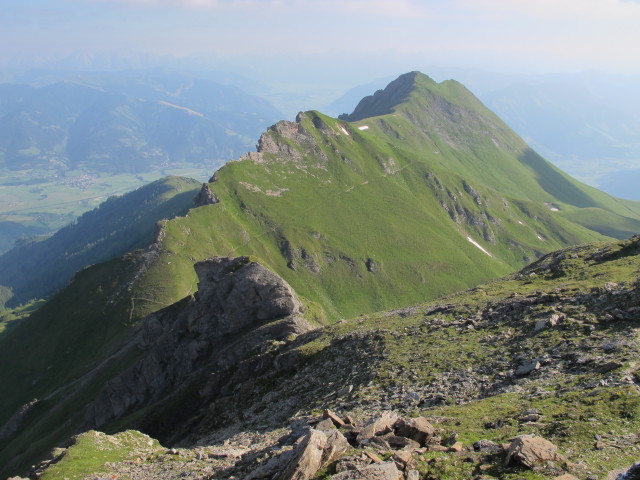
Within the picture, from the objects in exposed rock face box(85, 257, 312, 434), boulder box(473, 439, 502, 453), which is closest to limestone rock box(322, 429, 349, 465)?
boulder box(473, 439, 502, 453)

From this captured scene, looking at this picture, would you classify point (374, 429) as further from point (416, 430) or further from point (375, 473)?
point (375, 473)

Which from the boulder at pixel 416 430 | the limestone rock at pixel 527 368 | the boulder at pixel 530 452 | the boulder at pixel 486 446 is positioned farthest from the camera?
the limestone rock at pixel 527 368

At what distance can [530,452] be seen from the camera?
19.9 metres

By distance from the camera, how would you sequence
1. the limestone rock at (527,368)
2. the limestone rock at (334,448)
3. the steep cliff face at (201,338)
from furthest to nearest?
the steep cliff face at (201,338) < the limestone rock at (527,368) < the limestone rock at (334,448)

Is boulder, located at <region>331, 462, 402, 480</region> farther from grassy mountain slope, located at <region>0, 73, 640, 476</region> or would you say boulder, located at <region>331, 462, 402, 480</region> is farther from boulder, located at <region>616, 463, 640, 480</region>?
grassy mountain slope, located at <region>0, 73, 640, 476</region>

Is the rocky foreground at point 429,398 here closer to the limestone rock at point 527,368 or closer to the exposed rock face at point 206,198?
the limestone rock at point 527,368

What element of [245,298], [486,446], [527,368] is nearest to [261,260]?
[245,298]

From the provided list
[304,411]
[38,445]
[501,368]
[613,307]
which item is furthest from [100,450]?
[38,445]

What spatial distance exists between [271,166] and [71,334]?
10039 centimetres

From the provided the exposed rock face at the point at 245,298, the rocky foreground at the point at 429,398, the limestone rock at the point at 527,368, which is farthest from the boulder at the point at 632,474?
the exposed rock face at the point at 245,298

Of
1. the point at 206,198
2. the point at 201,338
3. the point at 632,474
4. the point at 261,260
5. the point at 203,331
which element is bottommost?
the point at 201,338

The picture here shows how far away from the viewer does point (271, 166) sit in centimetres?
19612

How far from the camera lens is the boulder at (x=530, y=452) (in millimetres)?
19672

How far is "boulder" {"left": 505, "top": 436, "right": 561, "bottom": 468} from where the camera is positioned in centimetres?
1967
